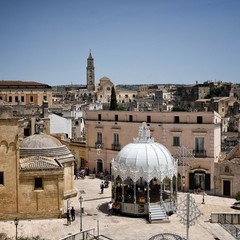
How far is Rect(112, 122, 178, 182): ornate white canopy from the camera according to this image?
96.5ft

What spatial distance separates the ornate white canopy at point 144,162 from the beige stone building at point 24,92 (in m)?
69.7

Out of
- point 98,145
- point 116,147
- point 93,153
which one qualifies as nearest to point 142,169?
point 116,147

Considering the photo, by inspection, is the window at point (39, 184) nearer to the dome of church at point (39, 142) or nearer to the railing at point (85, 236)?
the dome of church at point (39, 142)

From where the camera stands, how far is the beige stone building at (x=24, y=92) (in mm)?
98938

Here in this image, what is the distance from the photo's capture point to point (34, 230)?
27.0m

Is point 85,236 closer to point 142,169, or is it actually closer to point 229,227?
point 142,169

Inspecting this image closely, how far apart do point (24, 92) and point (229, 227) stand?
3150 inches

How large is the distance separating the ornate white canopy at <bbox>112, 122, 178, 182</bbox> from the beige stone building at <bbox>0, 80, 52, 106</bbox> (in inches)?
2744

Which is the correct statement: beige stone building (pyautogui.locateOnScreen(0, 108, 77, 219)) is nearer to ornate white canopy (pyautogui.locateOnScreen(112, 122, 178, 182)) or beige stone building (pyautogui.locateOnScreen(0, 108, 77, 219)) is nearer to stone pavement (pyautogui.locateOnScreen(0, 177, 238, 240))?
stone pavement (pyautogui.locateOnScreen(0, 177, 238, 240))

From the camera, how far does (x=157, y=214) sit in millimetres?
28844

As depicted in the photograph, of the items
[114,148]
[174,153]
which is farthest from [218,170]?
[114,148]

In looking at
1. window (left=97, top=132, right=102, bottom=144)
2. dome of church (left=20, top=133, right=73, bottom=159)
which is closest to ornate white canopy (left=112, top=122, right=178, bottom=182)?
dome of church (left=20, top=133, right=73, bottom=159)

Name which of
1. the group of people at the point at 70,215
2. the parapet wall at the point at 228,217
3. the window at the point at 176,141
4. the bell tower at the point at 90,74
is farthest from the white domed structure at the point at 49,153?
the bell tower at the point at 90,74

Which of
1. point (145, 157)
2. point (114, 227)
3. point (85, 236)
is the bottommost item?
point (114, 227)
